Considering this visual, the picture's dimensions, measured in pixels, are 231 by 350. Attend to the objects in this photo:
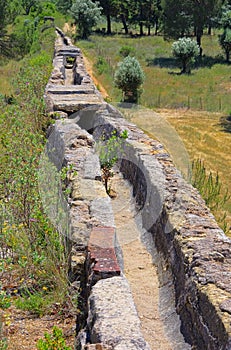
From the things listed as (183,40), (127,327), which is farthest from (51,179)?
(183,40)

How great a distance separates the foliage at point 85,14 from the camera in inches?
1506

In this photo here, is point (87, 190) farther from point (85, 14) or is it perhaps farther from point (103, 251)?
point (85, 14)

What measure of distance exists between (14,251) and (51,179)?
1.31m

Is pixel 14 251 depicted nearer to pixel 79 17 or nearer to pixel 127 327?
pixel 127 327

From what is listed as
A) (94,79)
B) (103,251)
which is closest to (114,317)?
(103,251)

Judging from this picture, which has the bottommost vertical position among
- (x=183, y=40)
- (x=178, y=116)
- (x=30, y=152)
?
(x=178, y=116)

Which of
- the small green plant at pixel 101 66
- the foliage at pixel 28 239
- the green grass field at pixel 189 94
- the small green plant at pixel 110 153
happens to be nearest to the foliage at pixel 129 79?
the green grass field at pixel 189 94

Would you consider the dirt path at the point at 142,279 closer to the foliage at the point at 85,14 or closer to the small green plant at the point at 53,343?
the small green plant at the point at 53,343

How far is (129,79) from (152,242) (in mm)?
16243

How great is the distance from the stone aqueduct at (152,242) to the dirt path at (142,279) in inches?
6.7

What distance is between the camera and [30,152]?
759cm

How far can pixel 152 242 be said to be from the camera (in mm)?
5676

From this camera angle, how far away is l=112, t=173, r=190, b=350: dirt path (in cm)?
416

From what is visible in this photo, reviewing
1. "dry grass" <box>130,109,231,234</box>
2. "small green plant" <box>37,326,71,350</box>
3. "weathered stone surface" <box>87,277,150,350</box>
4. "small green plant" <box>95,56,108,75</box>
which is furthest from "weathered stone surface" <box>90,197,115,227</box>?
"small green plant" <box>95,56,108,75</box>
